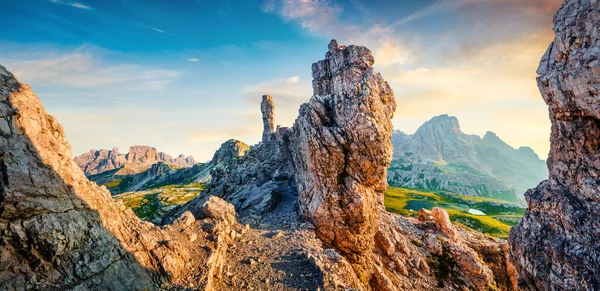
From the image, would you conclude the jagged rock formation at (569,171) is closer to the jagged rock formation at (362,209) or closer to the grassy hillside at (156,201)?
the jagged rock formation at (362,209)

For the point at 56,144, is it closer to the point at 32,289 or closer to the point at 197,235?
the point at 32,289

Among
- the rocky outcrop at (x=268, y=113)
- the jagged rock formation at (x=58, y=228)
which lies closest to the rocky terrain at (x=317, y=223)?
the jagged rock formation at (x=58, y=228)

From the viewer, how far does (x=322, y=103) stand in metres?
36.4

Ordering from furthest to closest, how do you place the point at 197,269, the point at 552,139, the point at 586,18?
the point at 552,139 → the point at 197,269 → the point at 586,18

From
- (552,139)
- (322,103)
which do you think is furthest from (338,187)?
(552,139)

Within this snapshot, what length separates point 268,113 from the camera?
107m

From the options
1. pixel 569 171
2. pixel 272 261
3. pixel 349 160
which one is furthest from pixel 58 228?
pixel 569 171

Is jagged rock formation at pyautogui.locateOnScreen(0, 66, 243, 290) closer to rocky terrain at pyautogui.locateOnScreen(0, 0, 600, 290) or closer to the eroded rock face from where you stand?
rocky terrain at pyautogui.locateOnScreen(0, 0, 600, 290)

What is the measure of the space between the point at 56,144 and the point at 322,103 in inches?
1125

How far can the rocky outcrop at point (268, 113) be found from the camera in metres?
106

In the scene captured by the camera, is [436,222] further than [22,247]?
Yes

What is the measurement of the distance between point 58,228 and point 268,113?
94.2 meters

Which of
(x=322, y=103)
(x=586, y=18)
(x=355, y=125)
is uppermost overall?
(x=586, y=18)

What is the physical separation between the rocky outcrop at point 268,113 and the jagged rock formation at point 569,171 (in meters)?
90.6
